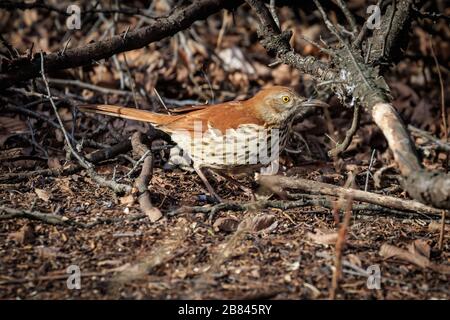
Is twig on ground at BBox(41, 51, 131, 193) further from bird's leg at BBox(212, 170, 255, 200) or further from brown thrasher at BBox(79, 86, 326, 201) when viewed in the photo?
bird's leg at BBox(212, 170, 255, 200)

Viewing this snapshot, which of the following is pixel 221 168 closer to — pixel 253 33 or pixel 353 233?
pixel 353 233

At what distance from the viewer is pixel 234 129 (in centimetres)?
455

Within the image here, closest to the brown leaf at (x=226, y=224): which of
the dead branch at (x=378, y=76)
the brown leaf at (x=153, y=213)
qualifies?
the brown leaf at (x=153, y=213)

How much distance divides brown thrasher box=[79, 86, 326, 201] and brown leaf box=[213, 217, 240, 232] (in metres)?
0.60

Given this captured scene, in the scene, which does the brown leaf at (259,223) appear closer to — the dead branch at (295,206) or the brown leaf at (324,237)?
the dead branch at (295,206)

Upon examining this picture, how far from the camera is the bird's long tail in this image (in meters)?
4.89

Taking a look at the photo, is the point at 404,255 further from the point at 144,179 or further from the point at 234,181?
the point at 144,179

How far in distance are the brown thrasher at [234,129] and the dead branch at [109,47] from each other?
17.0 inches

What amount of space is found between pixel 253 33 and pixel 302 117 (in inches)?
116

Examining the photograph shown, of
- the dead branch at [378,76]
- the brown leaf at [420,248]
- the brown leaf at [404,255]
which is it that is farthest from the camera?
the brown leaf at [420,248]

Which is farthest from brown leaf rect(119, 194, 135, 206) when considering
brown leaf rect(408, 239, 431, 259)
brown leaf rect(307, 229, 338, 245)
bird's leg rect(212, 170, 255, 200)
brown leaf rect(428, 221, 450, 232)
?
brown leaf rect(428, 221, 450, 232)

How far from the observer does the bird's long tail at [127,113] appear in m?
4.89

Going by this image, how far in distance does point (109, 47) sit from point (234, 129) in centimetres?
130

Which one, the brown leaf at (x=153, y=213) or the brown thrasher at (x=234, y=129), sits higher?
Answer: the brown thrasher at (x=234, y=129)
